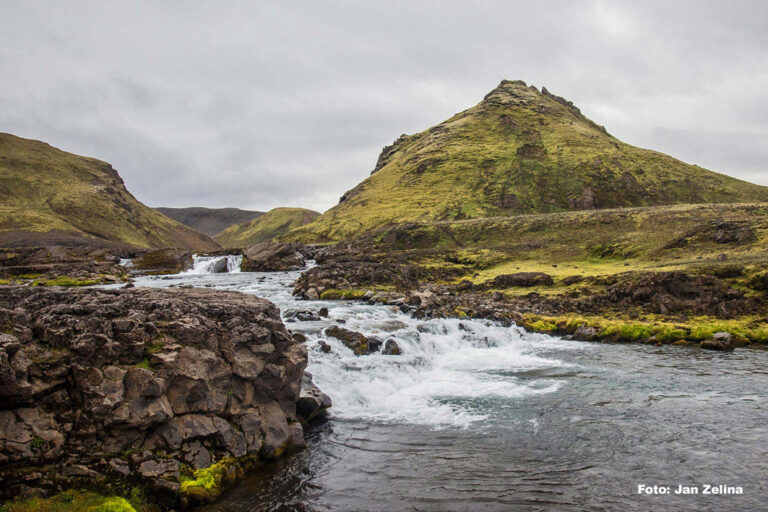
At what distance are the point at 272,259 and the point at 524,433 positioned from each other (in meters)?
77.3

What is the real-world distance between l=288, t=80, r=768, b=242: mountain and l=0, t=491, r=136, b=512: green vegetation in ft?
422

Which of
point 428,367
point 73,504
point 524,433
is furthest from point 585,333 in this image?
point 73,504

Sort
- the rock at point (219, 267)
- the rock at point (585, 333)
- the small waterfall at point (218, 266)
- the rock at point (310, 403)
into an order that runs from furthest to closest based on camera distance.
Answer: the small waterfall at point (218, 266) < the rock at point (219, 267) < the rock at point (585, 333) < the rock at point (310, 403)

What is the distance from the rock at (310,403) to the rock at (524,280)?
3971 cm

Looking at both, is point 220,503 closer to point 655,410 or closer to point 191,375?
point 191,375

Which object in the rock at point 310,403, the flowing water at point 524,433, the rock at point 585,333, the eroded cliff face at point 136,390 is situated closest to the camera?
the eroded cliff face at point 136,390

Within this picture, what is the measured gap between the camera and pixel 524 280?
54.1 m

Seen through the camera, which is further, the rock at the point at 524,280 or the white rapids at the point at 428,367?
the rock at the point at 524,280

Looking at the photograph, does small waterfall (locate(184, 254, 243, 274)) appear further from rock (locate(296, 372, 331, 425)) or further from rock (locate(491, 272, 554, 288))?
rock (locate(296, 372, 331, 425))

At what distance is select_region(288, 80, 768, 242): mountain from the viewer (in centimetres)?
13562

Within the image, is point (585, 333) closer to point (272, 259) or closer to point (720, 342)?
point (720, 342)

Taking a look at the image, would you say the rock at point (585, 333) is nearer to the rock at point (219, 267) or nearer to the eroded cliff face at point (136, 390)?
the eroded cliff face at point (136, 390)

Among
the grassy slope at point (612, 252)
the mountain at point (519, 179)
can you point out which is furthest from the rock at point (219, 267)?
the mountain at point (519, 179)

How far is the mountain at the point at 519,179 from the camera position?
136 metres
